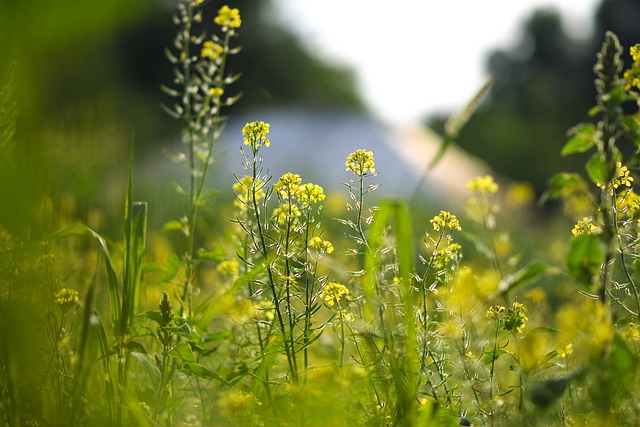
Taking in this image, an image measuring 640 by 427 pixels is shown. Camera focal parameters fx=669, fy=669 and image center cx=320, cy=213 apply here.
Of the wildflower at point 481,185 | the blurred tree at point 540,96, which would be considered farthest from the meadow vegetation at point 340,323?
the blurred tree at point 540,96

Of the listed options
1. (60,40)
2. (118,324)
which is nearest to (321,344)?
(118,324)

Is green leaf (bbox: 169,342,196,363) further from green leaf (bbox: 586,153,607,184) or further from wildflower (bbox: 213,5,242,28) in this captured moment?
wildflower (bbox: 213,5,242,28)

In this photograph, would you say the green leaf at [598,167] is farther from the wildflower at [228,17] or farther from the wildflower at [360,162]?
the wildflower at [228,17]

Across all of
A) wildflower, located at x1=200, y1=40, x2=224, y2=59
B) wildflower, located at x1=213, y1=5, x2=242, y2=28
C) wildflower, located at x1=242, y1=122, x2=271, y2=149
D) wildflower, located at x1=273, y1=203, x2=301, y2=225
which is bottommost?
wildflower, located at x1=273, y1=203, x2=301, y2=225

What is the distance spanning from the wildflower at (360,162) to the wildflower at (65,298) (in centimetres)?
78

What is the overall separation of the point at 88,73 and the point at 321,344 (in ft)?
61.8

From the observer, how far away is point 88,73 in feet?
63.5

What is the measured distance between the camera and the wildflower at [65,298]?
1.70 meters

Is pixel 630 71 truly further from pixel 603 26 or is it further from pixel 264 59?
pixel 603 26

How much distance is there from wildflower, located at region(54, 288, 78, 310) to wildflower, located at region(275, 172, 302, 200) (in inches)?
24.0

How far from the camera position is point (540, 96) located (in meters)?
31.1

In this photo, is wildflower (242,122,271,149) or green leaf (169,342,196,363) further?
wildflower (242,122,271,149)

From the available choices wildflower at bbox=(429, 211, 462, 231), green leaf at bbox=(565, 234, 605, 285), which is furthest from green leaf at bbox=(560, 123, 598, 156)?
wildflower at bbox=(429, 211, 462, 231)

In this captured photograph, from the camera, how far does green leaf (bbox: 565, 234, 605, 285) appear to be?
1.15m
